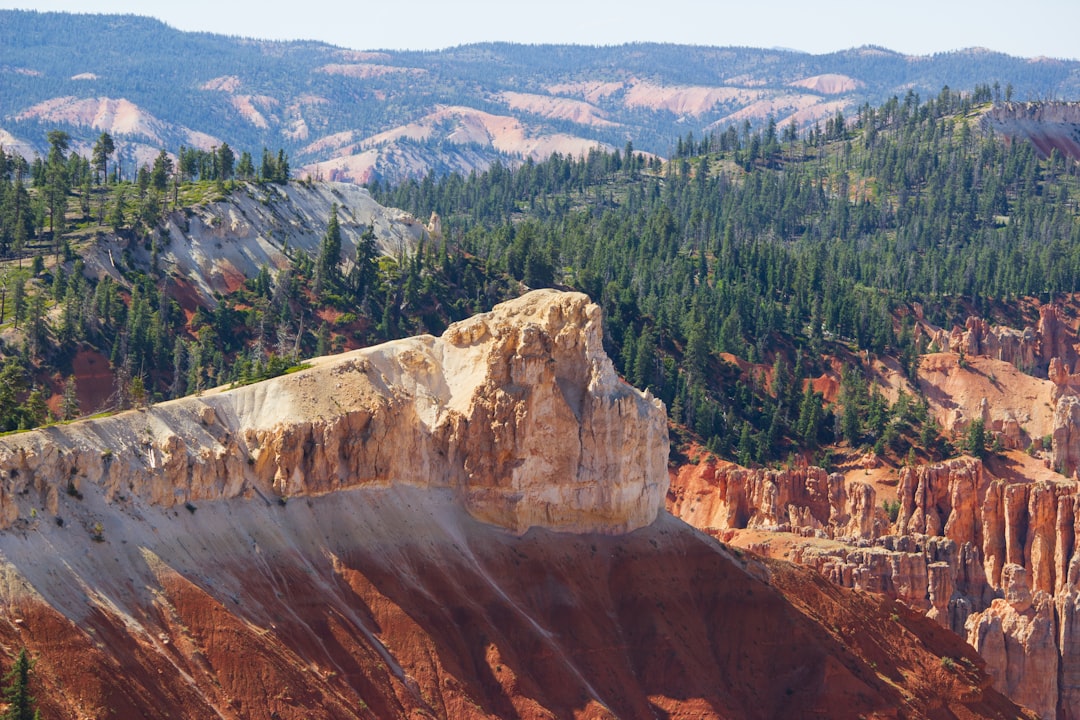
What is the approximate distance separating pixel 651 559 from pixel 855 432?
69773mm

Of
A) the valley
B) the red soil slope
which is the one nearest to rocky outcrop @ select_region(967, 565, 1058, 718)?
the valley

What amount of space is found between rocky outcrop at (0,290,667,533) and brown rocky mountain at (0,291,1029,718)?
14 cm

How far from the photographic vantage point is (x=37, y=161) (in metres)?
194

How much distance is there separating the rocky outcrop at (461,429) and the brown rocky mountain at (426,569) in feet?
0.45

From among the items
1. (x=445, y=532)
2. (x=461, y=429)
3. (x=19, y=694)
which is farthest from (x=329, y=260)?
(x=19, y=694)

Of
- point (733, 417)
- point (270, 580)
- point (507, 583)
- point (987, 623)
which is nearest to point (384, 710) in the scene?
point (270, 580)

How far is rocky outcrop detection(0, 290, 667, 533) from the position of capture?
97.1 m

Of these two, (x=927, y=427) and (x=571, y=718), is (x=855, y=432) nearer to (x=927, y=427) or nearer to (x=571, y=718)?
(x=927, y=427)

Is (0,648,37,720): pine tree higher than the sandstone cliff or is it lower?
higher

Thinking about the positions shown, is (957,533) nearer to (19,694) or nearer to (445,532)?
(445,532)

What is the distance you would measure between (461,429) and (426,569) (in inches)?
349

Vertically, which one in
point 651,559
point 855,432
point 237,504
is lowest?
point 855,432

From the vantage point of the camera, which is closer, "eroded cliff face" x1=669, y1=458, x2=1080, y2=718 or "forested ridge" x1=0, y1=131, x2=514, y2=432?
"eroded cliff face" x1=669, y1=458, x2=1080, y2=718

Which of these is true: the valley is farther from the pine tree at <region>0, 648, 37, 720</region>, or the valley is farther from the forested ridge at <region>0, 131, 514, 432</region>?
the pine tree at <region>0, 648, 37, 720</region>
